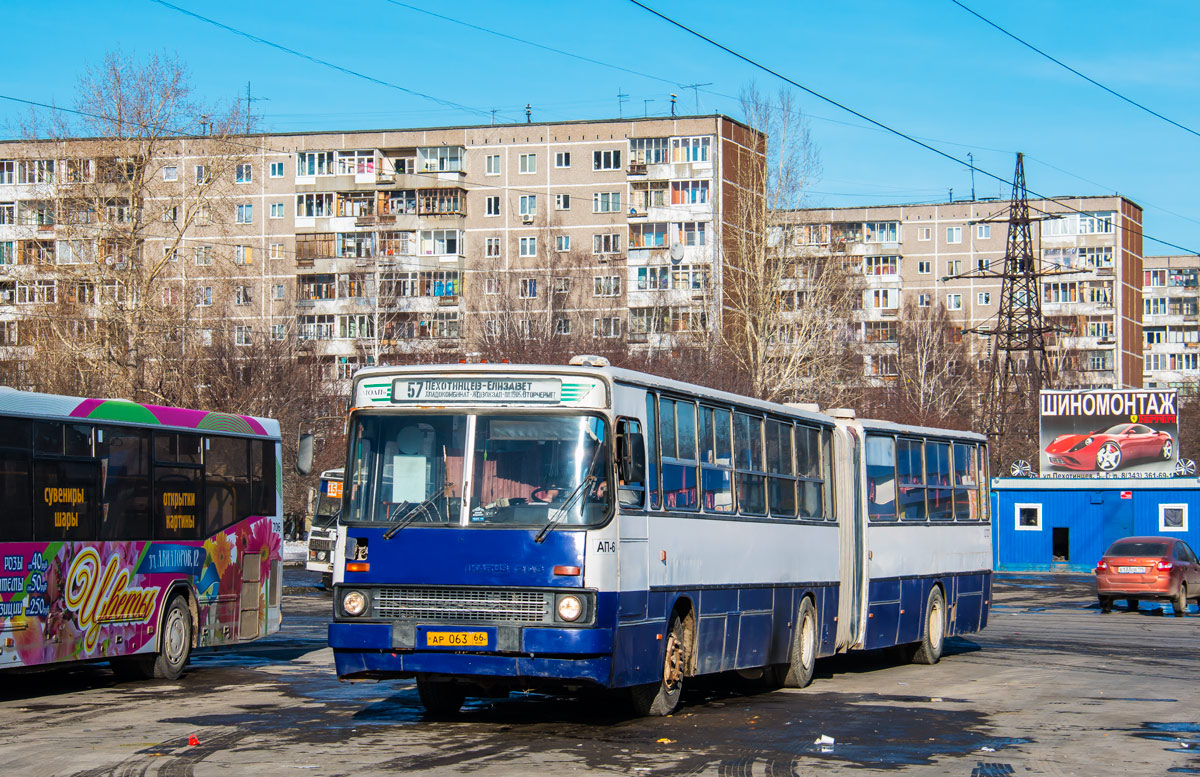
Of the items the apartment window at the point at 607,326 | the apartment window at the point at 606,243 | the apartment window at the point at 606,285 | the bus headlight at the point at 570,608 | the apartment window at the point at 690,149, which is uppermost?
the apartment window at the point at 690,149

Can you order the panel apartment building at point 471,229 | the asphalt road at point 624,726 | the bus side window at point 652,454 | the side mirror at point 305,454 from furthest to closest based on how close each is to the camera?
1. the panel apartment building at point 471,229
2. the side mirror at point 305,454
3. the bus side window at point 652,454
4. the asphalt road at point 624,726

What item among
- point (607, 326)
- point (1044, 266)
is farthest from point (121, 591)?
point (1044, 266)

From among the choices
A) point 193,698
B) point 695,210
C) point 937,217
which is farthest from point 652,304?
point 193,698

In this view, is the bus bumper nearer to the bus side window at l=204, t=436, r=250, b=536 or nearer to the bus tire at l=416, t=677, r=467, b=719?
the bus tire at l=416, t=677, r=467, b=719

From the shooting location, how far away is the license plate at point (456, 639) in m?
11.5

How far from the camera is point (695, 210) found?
79.4 meters

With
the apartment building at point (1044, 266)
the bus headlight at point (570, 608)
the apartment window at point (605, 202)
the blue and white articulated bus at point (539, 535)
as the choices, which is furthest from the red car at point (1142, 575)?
the apartment building at point (1044, 266)

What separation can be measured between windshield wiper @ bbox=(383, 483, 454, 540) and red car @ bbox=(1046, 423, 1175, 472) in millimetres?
47425

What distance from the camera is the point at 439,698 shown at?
12922mm

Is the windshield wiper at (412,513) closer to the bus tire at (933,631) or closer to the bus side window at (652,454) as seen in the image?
the bus side window at (652,454)

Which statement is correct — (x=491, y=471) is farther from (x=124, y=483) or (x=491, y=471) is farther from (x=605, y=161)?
(x=605, y=161)

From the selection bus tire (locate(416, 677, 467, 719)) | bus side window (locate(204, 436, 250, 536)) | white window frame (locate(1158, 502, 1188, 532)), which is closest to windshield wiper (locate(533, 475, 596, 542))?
Result: bus tire (locate(416, 677, 467, 719))

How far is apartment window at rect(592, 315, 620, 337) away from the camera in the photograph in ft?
245

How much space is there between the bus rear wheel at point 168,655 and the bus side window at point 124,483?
1069mm
